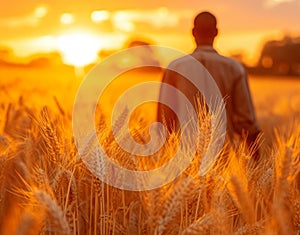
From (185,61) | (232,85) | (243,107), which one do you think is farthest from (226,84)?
(185,61)

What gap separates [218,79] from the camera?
3.57 m

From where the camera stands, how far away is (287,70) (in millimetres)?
50375

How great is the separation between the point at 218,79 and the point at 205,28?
36 centimetres

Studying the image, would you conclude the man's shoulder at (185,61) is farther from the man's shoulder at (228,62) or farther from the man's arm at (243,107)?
the man's arm at (243,107)

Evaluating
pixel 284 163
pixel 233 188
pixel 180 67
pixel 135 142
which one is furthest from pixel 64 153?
pixel 180 67

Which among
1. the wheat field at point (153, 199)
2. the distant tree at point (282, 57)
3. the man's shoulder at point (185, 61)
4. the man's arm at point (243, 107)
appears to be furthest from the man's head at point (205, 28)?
the distant tree at point (282, 57)

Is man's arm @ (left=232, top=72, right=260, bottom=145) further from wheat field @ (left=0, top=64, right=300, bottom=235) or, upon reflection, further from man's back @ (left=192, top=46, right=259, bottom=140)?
wheat field @ (left=0, top=64, right=300, bottom=235)

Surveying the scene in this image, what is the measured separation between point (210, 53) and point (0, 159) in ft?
6.81

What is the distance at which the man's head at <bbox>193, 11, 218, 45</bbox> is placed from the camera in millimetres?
3430

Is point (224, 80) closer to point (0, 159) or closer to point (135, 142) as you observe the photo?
point (135, 142)

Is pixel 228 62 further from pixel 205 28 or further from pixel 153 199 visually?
pixel 153 199

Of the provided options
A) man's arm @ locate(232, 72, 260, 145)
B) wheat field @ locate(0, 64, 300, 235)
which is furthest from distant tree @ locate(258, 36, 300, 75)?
wheat field @ locate(0, 64, 300, 235)

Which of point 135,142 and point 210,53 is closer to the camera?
point 135,142

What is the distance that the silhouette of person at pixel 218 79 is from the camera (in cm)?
350
